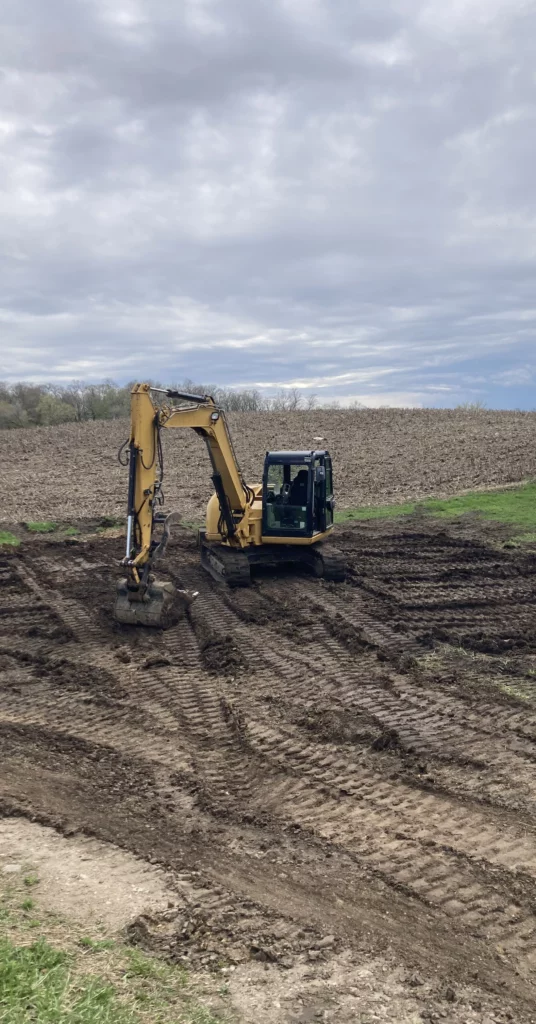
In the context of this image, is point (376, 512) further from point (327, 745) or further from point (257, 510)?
point (327, 745)

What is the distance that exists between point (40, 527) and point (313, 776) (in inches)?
600

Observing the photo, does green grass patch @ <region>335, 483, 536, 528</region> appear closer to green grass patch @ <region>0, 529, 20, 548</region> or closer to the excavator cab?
the excavator cab

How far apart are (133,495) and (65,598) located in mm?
2747

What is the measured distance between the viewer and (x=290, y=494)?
1452 cm

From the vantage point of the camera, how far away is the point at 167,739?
7727 millimetres

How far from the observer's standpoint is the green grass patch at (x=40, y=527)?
2020cm

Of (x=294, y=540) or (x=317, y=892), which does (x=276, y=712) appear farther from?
(x=294, y=540)

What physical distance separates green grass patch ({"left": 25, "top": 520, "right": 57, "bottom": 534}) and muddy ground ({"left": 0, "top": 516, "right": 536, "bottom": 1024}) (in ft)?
23.1

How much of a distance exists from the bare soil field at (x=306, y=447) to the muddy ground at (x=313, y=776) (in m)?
10.8

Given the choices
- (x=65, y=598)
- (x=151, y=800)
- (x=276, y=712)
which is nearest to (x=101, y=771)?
(x=151, y=800)

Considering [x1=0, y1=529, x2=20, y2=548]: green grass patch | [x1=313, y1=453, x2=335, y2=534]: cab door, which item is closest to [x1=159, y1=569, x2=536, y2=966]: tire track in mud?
[x1=313, y1=453, x2=335, y2=534]: cab door

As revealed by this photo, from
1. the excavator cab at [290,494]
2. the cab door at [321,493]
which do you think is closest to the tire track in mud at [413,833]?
the excavator cab at [290,494]

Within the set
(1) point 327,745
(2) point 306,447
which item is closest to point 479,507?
(2) point 306,447

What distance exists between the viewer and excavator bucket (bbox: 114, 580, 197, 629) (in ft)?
36.9
